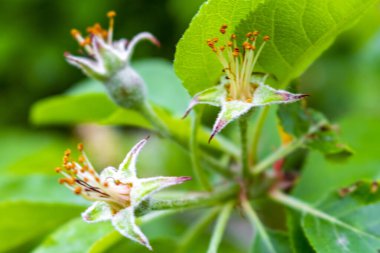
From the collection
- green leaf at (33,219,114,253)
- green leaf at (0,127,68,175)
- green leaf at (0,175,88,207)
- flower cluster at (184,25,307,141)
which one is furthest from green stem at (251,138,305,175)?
green leaf at (0,127,68,175)

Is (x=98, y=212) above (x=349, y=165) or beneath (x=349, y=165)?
above

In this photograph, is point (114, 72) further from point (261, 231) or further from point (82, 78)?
point (82, 78)

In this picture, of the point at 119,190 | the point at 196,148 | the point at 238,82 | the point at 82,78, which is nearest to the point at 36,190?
the point at 196,148

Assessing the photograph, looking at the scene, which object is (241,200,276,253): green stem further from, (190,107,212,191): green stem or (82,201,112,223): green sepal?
(82,201,112,223): green sepal

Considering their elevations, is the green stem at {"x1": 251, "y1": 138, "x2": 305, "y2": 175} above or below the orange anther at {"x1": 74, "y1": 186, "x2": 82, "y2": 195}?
below

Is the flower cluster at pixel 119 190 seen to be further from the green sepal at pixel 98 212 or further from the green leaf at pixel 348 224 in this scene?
the green leaf at pixel 348 224
